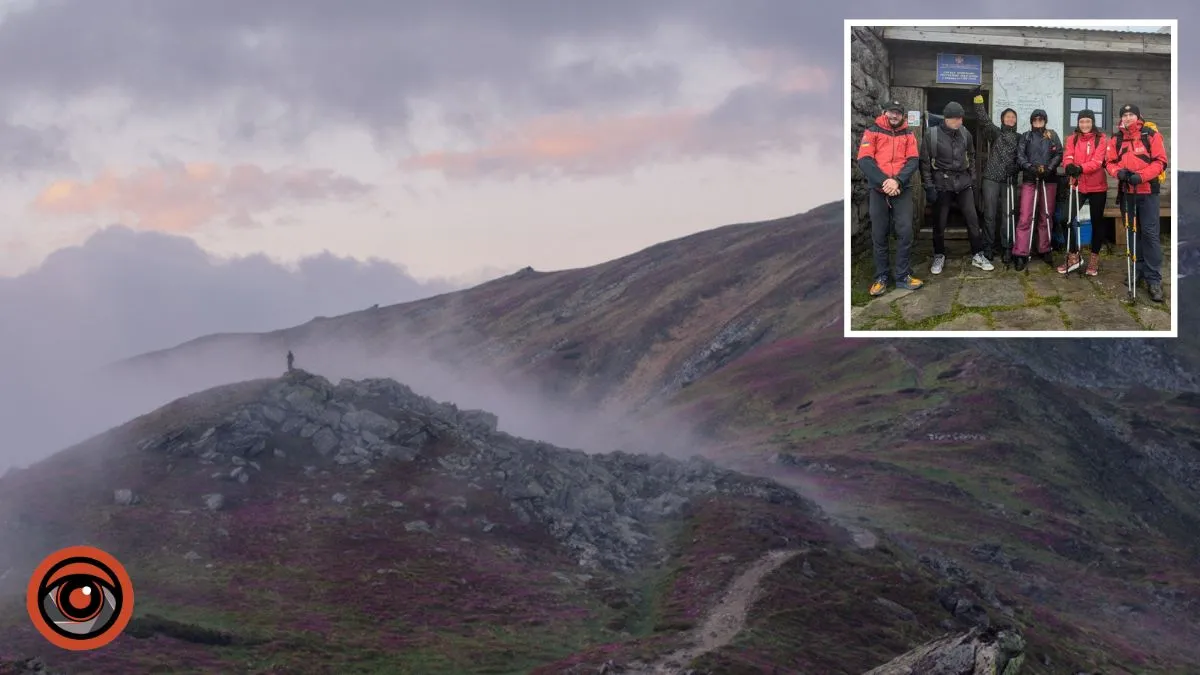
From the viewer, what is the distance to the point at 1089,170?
32406 millimetres

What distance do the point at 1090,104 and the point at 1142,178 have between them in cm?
494

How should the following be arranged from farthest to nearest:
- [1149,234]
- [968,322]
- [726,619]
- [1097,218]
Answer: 1. [726,619]
2. [1097,218]
3. [1149,234]
4. [968,322]

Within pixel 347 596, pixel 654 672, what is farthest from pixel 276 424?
pixel 654 672

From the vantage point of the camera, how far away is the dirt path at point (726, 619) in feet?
190

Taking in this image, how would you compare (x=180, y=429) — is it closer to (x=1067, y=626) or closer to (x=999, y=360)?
(x=1067, y=626)

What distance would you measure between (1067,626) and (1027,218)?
5174cm

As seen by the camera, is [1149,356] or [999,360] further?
[1149,356]

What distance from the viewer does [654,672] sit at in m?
56.8

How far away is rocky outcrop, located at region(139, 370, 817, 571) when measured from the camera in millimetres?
80638

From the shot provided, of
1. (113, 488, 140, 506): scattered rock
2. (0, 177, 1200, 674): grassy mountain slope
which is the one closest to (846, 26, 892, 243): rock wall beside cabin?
(0, 177, 1200, 674): grassy mountain slope

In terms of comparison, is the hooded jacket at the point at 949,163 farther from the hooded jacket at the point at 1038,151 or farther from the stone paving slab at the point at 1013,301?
the stone paving slab at the point at 1013,301

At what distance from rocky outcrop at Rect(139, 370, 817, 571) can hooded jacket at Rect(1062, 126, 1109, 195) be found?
48.3m

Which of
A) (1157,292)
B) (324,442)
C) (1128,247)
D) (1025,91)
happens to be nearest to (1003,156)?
(1025,91)

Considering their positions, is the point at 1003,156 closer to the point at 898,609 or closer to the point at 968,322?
the point at 968,322
